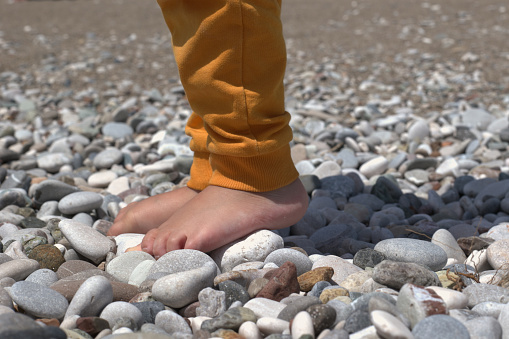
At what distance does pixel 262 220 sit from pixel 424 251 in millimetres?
418

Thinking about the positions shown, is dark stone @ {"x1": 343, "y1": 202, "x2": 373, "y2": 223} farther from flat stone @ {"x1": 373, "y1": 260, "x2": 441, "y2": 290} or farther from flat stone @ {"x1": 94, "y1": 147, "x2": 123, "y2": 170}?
flat stone @ {"x1": 94, "y1": 147, "x2": 123, "y2": 170}

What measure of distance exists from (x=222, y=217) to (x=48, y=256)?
0.44 metres

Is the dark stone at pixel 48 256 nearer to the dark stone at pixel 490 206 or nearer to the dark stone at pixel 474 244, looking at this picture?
the dark stone at pixel 474 244

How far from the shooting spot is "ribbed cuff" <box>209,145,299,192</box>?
147 centimetres

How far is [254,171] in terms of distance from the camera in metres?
1.47

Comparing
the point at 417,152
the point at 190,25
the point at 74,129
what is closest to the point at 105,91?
the point at 74,129

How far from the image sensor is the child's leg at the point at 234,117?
4.36 feet

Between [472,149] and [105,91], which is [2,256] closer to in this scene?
[472,149]

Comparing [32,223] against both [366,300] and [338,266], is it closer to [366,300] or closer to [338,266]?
[338,266]

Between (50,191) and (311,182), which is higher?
(50,191)

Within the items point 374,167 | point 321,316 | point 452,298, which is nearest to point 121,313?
point 321,316

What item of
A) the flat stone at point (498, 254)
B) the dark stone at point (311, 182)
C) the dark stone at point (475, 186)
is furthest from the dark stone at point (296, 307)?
the dark stone at point (475, 186)

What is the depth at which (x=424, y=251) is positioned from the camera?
1251mm

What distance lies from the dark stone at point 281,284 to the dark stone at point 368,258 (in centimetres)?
21
